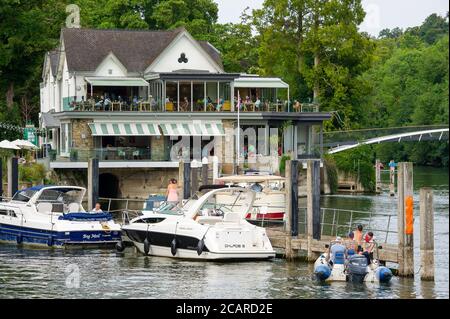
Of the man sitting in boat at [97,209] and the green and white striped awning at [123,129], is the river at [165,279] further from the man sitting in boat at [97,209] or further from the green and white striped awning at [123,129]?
the green and white striped awning at [123,129]

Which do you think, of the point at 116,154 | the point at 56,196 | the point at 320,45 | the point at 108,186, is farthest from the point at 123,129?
the point at 56,196

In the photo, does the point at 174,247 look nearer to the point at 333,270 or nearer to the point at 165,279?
the point at 165,279

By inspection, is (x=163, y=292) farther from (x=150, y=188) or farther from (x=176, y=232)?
(x=150, y=188)

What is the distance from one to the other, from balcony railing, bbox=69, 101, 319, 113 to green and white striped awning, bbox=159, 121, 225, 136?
0.95 metres

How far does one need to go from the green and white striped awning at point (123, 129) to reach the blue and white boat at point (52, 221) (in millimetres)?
26145

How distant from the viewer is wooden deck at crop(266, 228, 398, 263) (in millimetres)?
40219

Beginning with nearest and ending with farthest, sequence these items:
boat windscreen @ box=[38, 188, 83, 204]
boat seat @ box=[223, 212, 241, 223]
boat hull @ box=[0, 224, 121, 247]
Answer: boat seat @ box=[223, 212, 241, 223] < boat hull @ box=[0, 224, 121, 247] < boat windscreen @ box=[38, 188, 83, 204]

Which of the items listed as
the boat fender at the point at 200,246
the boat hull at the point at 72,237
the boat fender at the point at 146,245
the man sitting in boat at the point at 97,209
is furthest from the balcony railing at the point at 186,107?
the boat fender at the point at 200,246

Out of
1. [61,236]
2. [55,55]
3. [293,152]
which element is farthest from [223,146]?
[61,236]

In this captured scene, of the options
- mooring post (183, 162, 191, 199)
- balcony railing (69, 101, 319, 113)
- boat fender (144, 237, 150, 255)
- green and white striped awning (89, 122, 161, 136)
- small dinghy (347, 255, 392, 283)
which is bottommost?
small dinghy (347, 255, 392, 283)

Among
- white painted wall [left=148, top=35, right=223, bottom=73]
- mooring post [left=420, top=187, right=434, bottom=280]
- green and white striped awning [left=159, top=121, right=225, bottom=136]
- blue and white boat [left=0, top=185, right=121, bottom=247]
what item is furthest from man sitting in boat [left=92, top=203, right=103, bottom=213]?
white painted wall [left=148, top=35, right=223, bottom=73]

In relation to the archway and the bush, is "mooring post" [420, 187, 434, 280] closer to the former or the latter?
the bush

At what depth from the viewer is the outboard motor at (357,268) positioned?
128ft
